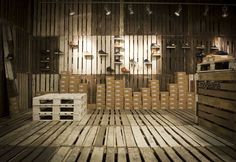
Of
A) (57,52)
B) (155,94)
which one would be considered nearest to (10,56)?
(57,52)

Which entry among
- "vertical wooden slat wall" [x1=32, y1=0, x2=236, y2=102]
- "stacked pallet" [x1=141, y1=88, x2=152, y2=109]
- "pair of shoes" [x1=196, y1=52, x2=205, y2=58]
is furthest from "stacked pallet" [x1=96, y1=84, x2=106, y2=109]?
"pair of shoes" [x1=196, y1=52, x2=205, y2=58]

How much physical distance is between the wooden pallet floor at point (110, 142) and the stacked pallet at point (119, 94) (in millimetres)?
3271

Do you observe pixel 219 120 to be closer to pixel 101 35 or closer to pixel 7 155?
pixel 7 155

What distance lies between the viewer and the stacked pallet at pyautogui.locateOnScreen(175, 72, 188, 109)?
10.4 m

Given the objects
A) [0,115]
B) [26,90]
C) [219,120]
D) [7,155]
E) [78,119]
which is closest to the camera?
[7,155]

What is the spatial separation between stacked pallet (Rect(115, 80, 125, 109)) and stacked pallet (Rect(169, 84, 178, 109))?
1.88m

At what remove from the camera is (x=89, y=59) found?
436 inches

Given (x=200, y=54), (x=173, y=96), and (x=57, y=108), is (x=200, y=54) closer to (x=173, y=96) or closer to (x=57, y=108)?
(x=173, y=96)

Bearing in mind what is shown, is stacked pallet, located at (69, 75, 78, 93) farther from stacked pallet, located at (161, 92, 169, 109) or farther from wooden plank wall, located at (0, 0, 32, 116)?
stacked pallet, located at (161, 92, 169, 109)

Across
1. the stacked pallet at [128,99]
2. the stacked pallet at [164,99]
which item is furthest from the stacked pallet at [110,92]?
the stacked pallet at [164,99]

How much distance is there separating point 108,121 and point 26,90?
4.33 meters

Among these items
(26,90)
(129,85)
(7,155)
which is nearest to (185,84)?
(129,85)

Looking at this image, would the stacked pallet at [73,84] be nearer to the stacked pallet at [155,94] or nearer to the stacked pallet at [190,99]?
the stacked pallet at [155,94]

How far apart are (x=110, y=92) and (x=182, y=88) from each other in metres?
2.82
